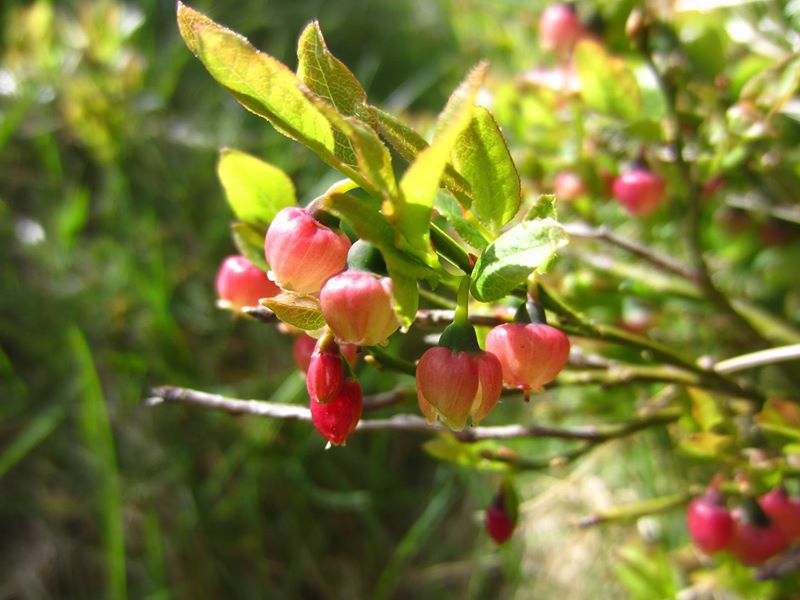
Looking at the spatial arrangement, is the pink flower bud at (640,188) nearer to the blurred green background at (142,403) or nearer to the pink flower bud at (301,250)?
the pink flower bud at (301,250)

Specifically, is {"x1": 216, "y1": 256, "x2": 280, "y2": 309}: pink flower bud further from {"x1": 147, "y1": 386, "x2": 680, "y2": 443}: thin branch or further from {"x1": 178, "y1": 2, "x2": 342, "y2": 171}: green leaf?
{"x1": 178, "y1": 2, "x2": 342, "y2": 171}: green leaf

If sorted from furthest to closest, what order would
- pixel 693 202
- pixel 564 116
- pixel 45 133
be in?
pixel 45 133 < pixel 564 116 < pixel 693 202

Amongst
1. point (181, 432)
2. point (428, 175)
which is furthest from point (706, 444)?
point (181, 432)

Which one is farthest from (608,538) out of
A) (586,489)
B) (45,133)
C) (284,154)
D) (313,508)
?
(45,133)

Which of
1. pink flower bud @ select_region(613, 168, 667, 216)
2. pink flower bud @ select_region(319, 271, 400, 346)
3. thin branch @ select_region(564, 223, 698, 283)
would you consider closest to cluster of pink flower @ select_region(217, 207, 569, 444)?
pink flower bud @ select_region(319, 271, 400, 346)

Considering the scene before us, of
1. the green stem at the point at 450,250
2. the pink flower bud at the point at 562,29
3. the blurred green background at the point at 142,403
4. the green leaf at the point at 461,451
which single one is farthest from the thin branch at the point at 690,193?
the blurred green background at the point at 142,403

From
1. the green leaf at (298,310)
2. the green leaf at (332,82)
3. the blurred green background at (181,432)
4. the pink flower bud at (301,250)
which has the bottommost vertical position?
the blurred green background at (181,432)

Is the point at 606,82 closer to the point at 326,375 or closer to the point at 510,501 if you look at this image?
the point at 510,501

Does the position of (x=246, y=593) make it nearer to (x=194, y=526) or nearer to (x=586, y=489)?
(x=194, y=526)
